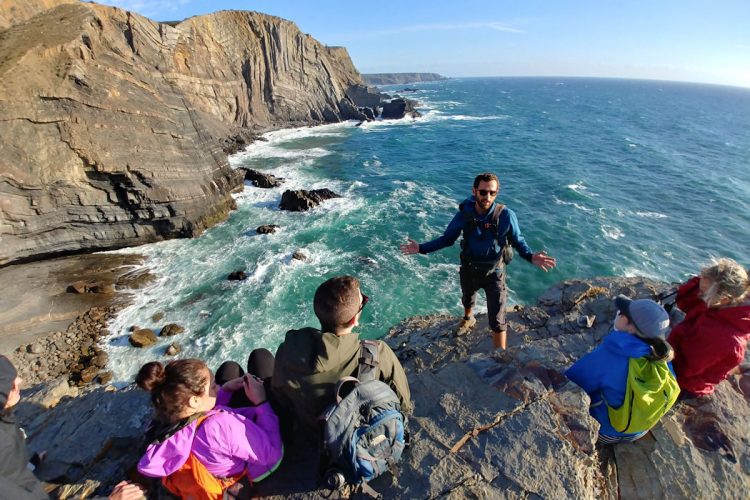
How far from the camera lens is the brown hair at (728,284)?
3.10m

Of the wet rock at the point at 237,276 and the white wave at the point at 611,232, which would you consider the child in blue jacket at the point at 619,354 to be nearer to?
the wet rock at the point at 237,276

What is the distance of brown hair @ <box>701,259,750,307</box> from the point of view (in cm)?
310

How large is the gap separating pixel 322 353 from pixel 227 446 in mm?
964

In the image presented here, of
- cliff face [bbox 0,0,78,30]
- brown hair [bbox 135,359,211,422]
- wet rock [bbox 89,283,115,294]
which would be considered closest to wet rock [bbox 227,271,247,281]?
wet rock [bbox 89,283,115,294]

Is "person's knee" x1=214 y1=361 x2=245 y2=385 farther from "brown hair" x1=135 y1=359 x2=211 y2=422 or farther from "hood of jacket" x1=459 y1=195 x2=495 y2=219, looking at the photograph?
"hood of jacket" x1=459 y1=195 x2=495 y2=219

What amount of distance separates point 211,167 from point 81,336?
12.4m

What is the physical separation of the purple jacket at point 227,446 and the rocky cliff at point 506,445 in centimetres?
27

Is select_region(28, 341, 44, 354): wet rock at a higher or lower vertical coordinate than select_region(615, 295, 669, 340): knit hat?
lower

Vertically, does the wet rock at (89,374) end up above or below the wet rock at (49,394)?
below

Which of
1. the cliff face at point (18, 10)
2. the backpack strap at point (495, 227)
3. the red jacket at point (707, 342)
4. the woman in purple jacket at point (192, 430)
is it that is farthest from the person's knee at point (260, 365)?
the cliff face at point (18, 10)

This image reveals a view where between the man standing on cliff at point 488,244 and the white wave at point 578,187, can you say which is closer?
the man standing on cliff at point 488,244

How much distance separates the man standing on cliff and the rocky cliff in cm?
134

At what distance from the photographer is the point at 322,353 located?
8.59 feet

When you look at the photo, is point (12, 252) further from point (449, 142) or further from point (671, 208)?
point (449, 142)
